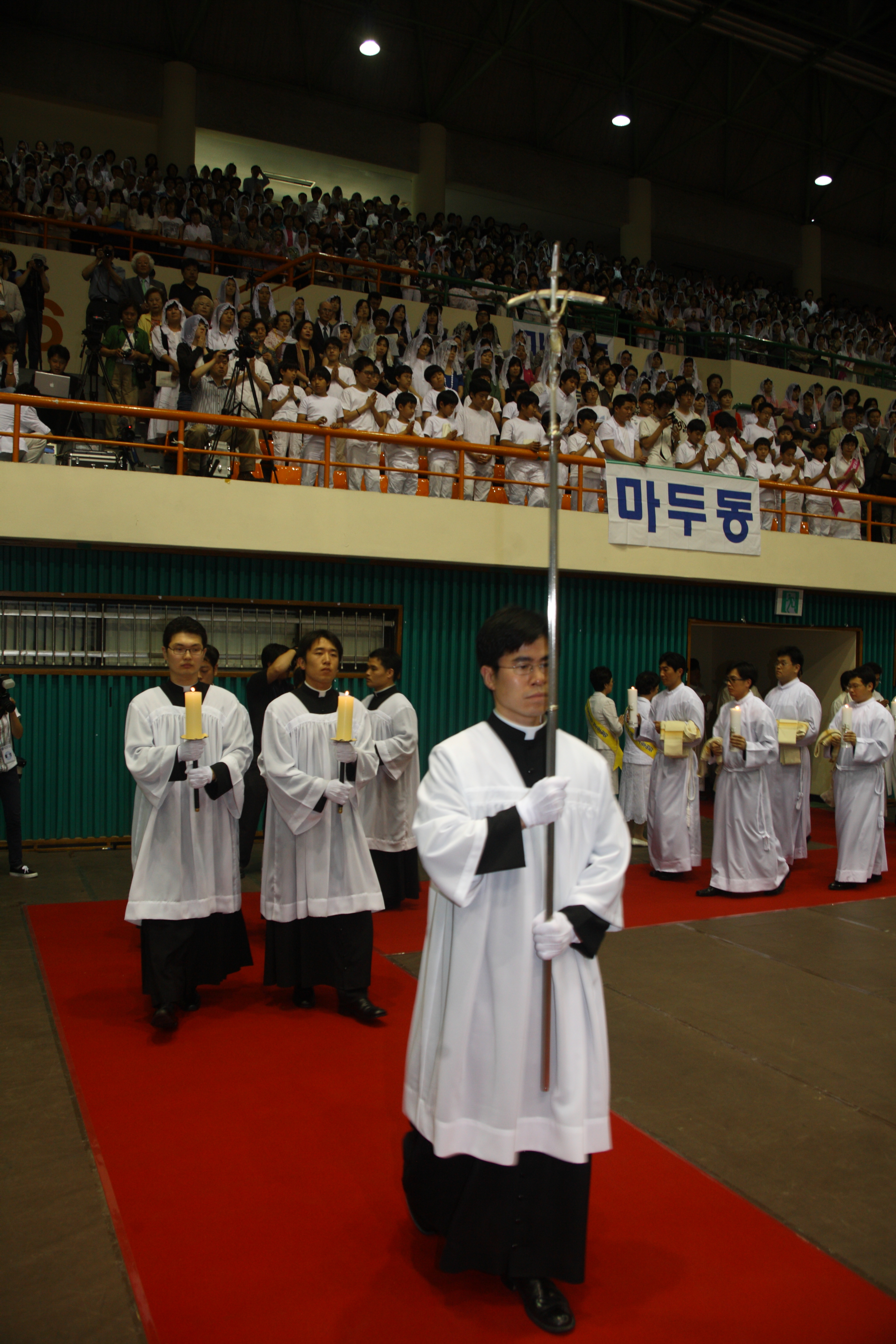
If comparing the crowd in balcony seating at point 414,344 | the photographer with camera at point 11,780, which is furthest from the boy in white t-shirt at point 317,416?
the photographer with camera at point 11,780

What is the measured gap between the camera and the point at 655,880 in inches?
365

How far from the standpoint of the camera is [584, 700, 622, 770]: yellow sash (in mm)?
10906

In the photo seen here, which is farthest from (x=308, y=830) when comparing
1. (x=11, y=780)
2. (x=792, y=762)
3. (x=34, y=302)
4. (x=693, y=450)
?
(x=34, y=302)

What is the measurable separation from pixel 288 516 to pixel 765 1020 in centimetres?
612

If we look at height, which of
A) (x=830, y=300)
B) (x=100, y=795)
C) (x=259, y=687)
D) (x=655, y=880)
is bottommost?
(x=655, y=880)

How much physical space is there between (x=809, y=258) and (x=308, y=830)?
82.4 feet

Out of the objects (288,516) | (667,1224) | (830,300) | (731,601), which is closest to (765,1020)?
(667,1224)

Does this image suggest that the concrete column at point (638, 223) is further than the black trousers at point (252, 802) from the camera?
Yes

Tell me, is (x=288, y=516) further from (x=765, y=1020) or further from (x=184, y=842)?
(x=765, y=1020)

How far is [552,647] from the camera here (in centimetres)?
304

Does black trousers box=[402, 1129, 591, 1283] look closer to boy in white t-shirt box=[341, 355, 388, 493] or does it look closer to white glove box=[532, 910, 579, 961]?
white glove box=[532, 910, 579, 961]

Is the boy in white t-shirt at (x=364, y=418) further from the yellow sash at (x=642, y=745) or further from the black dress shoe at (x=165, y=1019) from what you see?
the black dress shoe at (x=165, y=1019)

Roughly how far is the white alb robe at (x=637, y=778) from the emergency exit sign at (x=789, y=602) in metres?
3.46

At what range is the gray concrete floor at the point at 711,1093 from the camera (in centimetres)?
323
